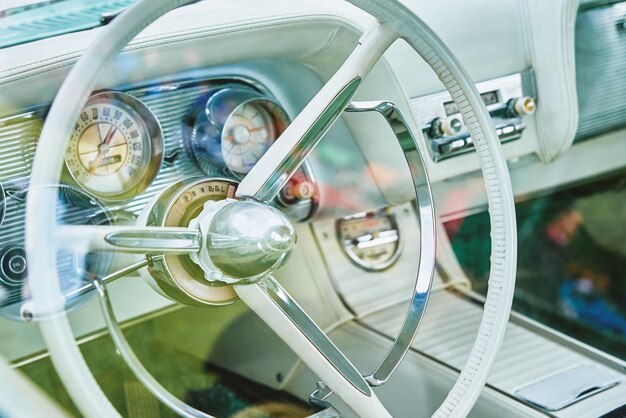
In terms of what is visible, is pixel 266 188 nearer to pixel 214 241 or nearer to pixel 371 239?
pixel 214 241

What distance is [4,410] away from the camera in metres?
0.95

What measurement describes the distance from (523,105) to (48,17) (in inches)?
41.3

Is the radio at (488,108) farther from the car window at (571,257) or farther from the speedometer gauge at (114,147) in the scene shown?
the speedometer gauge at (114,147)

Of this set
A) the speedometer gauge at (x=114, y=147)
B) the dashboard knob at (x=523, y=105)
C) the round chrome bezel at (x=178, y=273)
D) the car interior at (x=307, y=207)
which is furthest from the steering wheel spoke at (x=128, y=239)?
the dashboard knob at (x=523, y=105)

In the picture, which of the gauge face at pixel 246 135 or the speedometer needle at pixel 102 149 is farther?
the gauge face at pixel 246 135

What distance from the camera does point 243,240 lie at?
3.43ft

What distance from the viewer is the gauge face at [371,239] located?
1.90 metres

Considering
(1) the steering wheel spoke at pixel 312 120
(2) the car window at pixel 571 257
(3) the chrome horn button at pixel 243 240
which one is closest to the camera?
(3) the chrome horn button at pixel 243 240

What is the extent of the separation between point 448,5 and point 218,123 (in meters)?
0.57

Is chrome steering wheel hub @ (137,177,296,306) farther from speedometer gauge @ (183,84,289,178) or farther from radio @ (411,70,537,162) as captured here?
radio @ (411,70,537,162)

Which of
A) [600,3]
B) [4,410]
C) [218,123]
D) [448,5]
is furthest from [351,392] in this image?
[600,3]

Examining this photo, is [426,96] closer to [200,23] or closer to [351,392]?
[200,23]

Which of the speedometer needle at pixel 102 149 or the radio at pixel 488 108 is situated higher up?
the radio at pixel 488 108

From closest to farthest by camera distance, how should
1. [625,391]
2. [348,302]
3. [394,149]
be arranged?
[625,391], [394,149], [348,302]
